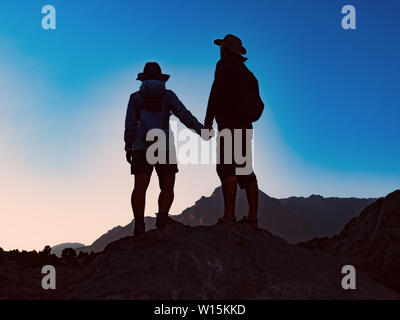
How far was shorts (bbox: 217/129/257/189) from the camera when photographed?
19.6 ft

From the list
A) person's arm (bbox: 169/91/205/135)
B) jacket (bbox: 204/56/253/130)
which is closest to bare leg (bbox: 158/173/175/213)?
person's arm (bbox: 169/91/205/135)

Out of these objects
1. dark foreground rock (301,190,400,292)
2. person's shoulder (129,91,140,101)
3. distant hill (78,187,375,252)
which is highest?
person's shoulder (129,91,140,101)

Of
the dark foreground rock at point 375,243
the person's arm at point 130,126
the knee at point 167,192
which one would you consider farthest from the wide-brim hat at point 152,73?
the dark foreground rock at point 375,243

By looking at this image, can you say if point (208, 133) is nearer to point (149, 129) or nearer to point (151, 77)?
point (149, 129)

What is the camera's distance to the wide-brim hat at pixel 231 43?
6.43m

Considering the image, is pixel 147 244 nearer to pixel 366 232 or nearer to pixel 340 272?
pixel 340 272

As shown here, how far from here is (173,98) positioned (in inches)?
269

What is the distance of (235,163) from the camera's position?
5996 millimetres

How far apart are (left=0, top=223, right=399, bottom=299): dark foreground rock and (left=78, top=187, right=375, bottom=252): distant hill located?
5589 cm

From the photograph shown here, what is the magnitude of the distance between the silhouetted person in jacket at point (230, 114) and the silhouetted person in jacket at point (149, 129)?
22.0 inches

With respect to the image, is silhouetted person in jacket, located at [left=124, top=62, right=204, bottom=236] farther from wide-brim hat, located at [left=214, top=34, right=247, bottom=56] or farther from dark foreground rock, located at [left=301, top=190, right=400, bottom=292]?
dark foreground rock, located at [left=301, top=190, right=400, bottom=292]
